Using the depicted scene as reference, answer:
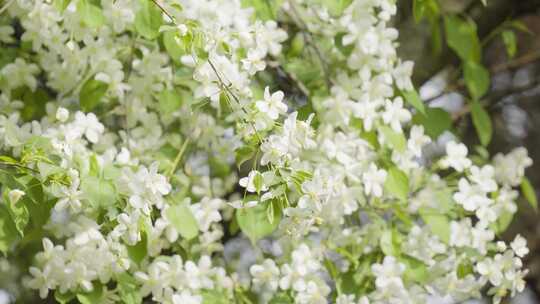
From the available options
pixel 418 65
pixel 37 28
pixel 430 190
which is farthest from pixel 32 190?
pixel 418 65

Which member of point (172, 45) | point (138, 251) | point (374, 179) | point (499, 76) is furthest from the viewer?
point (499, 76)

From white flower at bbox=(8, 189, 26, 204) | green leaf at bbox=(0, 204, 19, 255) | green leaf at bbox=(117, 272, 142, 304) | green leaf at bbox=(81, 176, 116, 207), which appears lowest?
green leaf at bbox=(117, 272, 142, 304)

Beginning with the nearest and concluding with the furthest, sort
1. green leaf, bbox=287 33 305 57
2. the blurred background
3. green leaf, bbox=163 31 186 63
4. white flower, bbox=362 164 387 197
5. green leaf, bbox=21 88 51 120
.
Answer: green leaf, bbox=163 31 186 63, white flower, bbox=362 164 387 197, green leaf, bbox=21 88 51 120, green leaf, bbox=287 33 305 57, the blurred background

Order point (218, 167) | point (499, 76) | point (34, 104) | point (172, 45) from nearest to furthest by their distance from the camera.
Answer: point (172, 45) → point (34, 104) → point (218, 167) → point (499, 76)

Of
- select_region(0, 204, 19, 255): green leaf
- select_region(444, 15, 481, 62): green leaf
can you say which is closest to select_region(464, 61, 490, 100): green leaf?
select_region(444, 15, 481, 62): green leaf

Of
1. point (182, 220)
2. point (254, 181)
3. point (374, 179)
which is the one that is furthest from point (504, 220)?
point (254, 181)

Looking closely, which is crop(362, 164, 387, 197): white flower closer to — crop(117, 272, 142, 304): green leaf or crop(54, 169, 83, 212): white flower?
crop(117, 272, 142, 304): green leaf

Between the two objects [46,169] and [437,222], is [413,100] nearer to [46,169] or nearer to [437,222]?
[437,222]
